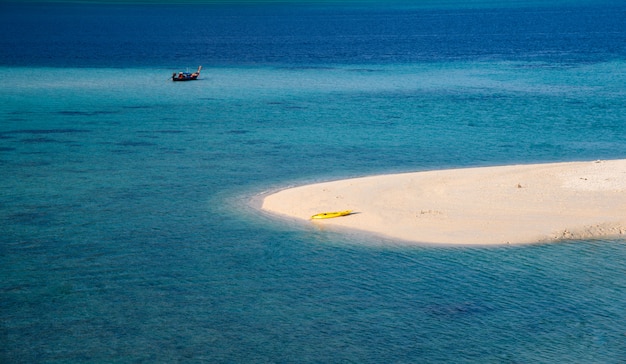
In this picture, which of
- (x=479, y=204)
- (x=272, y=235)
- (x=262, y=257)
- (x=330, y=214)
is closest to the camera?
(x=262, y=257)

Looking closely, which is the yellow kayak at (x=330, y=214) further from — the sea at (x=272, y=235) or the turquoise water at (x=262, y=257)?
the turquoise water at (x=262, y=257)

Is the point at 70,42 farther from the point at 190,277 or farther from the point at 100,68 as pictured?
the point at 190,277

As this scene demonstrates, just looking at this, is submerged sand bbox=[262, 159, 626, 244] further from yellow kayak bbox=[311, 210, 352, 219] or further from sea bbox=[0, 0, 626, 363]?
sea bbox=[0, 0, 626, 363]

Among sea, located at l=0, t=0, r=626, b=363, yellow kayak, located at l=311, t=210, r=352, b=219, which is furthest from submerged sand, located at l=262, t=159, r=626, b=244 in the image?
sea, located at l=0, t=0, r=626, b=363

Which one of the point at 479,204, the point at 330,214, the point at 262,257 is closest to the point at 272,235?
the point at 262,257

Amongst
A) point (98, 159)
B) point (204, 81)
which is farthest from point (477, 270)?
point (204, 81)

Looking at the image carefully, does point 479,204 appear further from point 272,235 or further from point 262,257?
point 262,257
